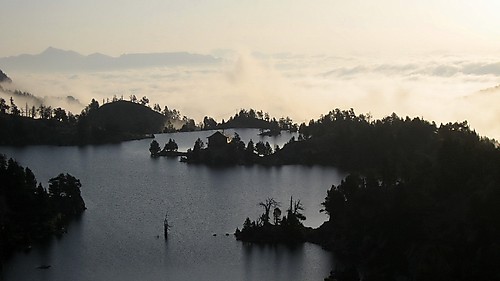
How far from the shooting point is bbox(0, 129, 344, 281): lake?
57906mm

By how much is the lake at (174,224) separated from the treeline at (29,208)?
1.68 metres

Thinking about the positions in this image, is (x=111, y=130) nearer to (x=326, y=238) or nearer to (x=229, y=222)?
(x=229, y=222)

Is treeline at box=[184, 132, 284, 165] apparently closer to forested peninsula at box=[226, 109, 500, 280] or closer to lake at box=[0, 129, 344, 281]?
lake at box=[0, 129, 344, 281]

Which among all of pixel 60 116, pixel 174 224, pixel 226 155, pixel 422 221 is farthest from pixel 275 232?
pixel 60 116

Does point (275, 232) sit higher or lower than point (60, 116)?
lower

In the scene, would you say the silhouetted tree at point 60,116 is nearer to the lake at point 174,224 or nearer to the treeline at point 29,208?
the lake at point 174,224

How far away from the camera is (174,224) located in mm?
74188

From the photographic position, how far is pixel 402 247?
56.0m

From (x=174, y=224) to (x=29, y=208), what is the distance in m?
15.2

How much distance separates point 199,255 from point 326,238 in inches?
487

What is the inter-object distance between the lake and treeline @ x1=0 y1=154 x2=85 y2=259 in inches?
66.2

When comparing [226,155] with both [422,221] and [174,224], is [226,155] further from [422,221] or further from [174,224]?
[422,221]

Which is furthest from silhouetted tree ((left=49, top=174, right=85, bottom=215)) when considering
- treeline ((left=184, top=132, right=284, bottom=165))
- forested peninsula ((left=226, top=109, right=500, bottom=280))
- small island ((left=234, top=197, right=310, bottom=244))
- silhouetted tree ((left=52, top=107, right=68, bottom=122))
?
silhouetted tree ((left=52, top=107, right=68, bottom=122))

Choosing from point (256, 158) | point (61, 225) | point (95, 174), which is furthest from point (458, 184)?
point (256, 158)
